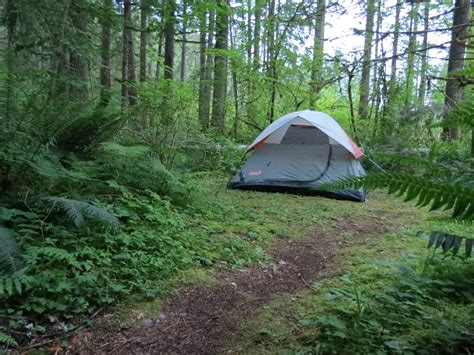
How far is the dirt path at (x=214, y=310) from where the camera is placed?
2.18 metres

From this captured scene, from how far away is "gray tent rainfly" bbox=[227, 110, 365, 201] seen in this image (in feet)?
22.0

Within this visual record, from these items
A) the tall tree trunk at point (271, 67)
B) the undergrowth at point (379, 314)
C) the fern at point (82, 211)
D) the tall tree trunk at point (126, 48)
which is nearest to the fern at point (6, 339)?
the fern at point (82, 211)

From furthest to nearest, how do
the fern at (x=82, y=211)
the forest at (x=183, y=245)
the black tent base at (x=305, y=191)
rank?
the black tent base at (x=305, y=191), the fern at (x=82, y=211), the forest at (x=183, y=245)

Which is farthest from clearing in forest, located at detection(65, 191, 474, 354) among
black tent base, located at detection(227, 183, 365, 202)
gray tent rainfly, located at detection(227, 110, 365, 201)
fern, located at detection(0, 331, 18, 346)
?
gray tent rainfly, located at detection(227, 110, 365, 201)

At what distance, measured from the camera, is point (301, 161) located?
275 inches

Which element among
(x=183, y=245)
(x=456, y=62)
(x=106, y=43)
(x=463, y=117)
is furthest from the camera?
(x=106, y=43)

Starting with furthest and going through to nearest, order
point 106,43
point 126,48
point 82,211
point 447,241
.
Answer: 1. point 126,48
2. point 106,43
3. point 82,211
4. point 447,241

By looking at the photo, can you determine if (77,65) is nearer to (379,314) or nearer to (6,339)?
(6,339)

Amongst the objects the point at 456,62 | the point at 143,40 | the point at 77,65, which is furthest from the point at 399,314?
the point at 143,40

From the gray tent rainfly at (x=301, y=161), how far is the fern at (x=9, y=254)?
15.3 feet

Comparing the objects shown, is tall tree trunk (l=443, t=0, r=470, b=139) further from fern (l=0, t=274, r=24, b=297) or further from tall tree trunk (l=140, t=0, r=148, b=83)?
fern (l=0, t=274, r=24, b=297)

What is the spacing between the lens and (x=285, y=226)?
4809 millimetres

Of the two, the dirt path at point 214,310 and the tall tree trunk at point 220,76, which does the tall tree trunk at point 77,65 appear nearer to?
the tall tree trunk at point 220,76

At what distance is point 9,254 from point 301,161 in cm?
540
